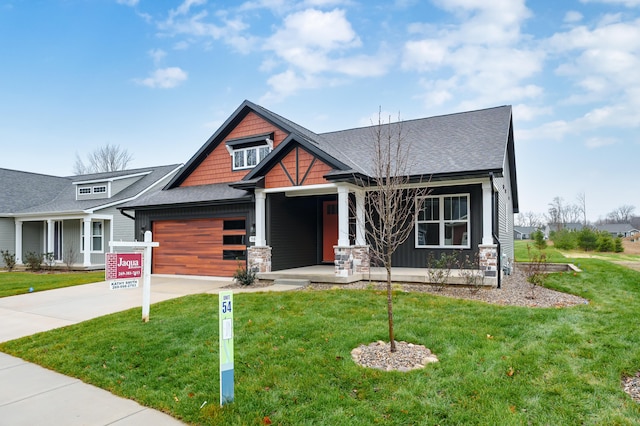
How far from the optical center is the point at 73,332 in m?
6.63

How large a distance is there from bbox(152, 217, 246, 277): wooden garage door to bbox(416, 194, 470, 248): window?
227 inches

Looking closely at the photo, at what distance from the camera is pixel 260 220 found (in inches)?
472

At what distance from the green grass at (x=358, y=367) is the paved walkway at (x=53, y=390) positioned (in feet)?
0.58

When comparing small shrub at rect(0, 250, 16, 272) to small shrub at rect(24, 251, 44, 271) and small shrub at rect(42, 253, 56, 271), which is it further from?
small shrub at rect(42, 253, 56, 271)

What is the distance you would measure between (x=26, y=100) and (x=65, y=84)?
447 centimetres

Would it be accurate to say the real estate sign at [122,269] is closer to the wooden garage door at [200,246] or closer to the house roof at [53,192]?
the wooden garage door at [200,246]

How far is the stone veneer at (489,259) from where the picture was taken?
9.56 metres

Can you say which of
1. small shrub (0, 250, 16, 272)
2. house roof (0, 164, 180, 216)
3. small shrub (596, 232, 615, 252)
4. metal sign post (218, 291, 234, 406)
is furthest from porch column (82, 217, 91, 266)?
small shrub (596, 232, 615, 252)

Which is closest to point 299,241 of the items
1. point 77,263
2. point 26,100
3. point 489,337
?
point 489,337

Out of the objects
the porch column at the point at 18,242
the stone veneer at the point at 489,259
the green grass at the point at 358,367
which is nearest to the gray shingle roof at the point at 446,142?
the stone veneer at the point at 489,259

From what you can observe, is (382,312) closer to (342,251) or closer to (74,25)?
(342,251)

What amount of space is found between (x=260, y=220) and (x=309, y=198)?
245 cm

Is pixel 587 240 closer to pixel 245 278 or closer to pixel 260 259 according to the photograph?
pixel 260 259

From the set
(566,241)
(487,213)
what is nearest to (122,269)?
(487,213)
